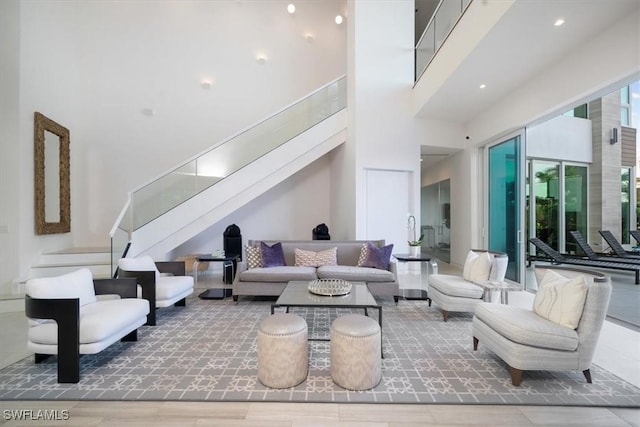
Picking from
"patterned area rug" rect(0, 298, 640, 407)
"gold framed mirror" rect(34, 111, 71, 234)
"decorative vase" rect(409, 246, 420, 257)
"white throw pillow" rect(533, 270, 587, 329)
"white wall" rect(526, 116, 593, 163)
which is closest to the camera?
"patterned area rug" rect(0, 298, 640, 407)

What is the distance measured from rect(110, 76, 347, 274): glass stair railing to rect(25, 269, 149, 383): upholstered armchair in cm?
252

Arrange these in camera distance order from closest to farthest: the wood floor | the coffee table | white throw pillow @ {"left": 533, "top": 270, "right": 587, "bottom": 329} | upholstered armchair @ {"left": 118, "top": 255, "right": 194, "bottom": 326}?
1. the wood floor
2. white throw pillow @ {"left": 533, "top": 270, "right": 587, "bottom": 329}
3. the coffee table
4. upholstered armchair @ {"left": 118, "top": 255, "right": 194, "bottom": 326}

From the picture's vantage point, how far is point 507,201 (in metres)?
5.61

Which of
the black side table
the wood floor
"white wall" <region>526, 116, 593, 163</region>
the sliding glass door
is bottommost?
the wood floor

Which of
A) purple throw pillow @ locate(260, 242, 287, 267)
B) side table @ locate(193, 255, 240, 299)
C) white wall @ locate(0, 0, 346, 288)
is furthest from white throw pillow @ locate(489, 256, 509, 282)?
white wall @ locate(0, 0, 346, 288)

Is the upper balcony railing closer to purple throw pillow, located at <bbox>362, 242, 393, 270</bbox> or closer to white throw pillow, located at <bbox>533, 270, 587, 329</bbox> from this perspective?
purple throw pillow, located at <bbox>362, 242, 393, 270</bbox>

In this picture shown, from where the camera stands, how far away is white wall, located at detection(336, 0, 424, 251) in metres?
6.27

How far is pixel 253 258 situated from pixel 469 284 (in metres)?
3.16

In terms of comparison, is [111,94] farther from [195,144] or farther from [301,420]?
[301,420]

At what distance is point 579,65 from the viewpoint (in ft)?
12.7

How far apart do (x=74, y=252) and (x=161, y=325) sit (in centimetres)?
351

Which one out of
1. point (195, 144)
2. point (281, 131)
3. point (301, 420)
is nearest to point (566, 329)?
point (301, 420)

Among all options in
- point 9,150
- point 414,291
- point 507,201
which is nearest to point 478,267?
point 414,291

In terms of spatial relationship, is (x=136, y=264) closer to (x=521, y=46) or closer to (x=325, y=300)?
(x=325, y=300)
